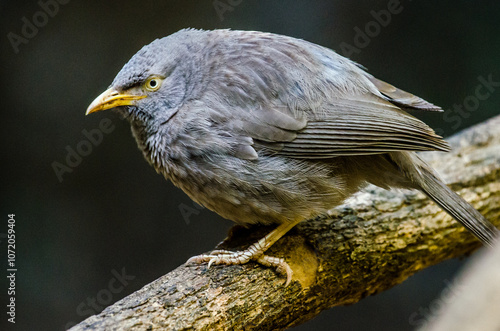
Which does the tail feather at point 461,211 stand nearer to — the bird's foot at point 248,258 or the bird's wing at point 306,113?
the bird's wing at point 306,113

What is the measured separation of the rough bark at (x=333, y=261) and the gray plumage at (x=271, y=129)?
35 cm

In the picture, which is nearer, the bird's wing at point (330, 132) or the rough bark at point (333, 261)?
the rough bark at point (333, 261)

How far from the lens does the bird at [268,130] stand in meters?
3.25

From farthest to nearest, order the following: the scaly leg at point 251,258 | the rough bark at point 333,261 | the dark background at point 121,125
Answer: the dark background at point 121,125, the scaly leg at point 251,258, the rough bark at point 333,261

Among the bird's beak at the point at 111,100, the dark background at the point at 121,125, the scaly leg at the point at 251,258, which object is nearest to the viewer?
the scaly leg at the point at 251,258

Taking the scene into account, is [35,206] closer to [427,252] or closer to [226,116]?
[226,116]

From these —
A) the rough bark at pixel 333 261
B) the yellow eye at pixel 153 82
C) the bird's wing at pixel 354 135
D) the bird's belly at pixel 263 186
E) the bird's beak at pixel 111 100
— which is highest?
the yellow eye at pixel 153 82

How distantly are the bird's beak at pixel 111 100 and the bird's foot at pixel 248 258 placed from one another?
1165mm

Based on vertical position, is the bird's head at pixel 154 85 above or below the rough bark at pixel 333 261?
above

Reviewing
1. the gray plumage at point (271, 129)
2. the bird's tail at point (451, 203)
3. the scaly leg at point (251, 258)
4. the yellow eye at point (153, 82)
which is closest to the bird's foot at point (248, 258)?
the scaly leg at point (251, 258)

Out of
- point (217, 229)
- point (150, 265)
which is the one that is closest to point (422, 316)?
point (217, 229)

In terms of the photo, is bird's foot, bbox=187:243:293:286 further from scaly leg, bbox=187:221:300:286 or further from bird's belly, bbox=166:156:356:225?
bird's belly, bbox=166:156:356:225

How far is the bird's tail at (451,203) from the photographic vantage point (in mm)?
3492

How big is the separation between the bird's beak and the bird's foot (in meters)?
1.16
